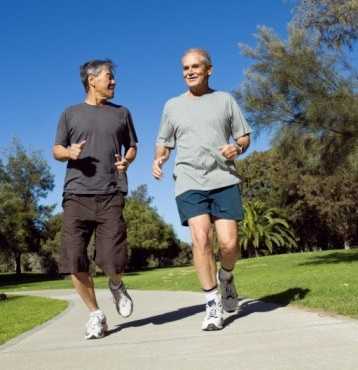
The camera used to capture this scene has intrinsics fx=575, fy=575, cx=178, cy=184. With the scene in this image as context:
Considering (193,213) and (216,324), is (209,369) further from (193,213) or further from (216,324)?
(193,213)

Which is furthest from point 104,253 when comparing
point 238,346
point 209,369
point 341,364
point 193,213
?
point 341,364

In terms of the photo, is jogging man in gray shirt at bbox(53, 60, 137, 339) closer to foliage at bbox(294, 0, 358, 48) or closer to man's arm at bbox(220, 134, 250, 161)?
man's arm at bbox(220, 134, 250, 161)

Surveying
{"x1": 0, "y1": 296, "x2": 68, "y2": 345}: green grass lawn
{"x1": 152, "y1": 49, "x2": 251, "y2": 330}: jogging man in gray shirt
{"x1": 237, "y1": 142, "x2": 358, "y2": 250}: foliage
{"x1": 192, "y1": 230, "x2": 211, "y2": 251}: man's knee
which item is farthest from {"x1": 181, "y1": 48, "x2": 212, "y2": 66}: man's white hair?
{"x1": 237, "y1": 142, "x2": 358, "y2": 250}: foliage

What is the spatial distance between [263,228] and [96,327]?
48.3m

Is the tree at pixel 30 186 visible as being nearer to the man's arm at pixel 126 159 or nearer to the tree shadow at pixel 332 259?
the tree shadow at pixel 332 259

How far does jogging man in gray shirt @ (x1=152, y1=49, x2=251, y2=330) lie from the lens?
4812mm

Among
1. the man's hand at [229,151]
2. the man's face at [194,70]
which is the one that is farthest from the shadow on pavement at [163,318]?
the man's face at [194,70]

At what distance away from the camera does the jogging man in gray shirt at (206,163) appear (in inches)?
189

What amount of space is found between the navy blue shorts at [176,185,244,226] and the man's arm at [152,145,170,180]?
1.29ft

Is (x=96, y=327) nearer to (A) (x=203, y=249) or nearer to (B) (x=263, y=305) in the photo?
(A) (x=203, y=249)

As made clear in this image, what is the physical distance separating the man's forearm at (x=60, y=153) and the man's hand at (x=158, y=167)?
772 mm

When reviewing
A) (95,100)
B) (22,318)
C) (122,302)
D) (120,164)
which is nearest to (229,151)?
(120,164)

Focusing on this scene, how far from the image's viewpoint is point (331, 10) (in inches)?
566

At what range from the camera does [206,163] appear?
484 cm
